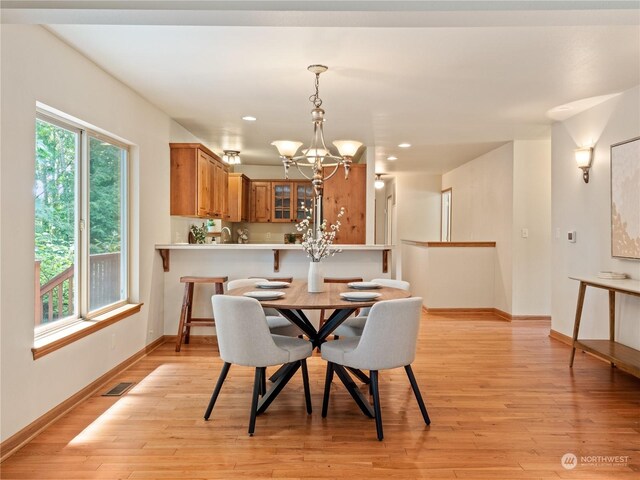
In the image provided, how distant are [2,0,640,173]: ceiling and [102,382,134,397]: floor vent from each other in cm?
239

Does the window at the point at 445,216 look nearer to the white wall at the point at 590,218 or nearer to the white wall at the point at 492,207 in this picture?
the white wall at the point at 492,207

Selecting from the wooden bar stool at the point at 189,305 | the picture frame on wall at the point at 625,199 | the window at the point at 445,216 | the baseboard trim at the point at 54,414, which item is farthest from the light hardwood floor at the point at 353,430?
the window at the point at 445,216

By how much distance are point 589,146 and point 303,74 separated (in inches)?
116

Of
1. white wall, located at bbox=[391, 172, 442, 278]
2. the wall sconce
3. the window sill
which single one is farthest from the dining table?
white wall, located at bbox=[391, 172, 442, 278]

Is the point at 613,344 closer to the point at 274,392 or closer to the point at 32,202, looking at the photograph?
the point at 274,392

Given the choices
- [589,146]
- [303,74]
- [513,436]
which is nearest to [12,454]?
[513,436]

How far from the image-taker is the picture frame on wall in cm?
384

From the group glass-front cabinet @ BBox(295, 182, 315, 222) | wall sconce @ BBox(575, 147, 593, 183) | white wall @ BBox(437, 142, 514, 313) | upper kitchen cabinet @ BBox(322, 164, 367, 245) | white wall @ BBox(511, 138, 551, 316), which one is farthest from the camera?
glass-front cabinet @ BBox(295, 182, 315, 222)

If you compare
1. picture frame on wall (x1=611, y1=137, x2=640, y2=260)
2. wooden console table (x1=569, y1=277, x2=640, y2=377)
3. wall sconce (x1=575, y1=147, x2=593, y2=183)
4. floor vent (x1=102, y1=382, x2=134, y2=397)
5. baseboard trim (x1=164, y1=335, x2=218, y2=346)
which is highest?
wall sconce (x1=575, y1=147, x2=593, y2=183)

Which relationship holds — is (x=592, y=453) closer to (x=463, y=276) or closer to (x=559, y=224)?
(x=559, y=224)

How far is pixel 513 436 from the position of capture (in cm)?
272

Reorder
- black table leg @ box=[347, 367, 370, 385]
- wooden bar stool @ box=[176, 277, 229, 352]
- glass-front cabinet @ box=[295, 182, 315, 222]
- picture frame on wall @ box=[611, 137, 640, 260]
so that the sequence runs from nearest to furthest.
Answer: black table leg @ box=[347, 367, 370, 385], picture frame on wall @ box=[611, 137, 640, 260], wooden bar stool @ box=[176, 277, 229, 352], glass-front cabinet @ box=[295, 182, 315, 222]

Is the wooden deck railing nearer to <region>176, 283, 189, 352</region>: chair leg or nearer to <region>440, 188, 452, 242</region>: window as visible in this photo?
<region>176, 283, 189, 352</region>: chair leg

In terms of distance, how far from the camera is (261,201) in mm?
8203
